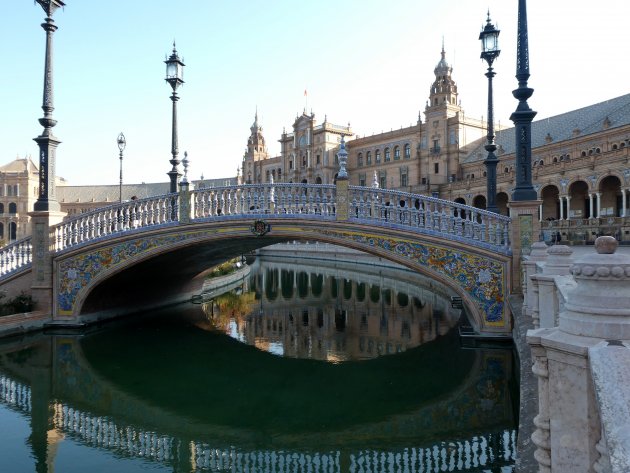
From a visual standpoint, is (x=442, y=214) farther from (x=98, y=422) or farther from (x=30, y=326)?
(x=30, y=326)

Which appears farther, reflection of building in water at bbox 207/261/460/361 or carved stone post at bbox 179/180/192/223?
carved stone post at bbox 179/180/192/223

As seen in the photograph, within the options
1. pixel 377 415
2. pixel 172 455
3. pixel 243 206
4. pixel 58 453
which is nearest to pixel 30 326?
pixel 243 206

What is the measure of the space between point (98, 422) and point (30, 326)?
20.8 feet

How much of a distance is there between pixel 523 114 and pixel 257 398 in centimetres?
738

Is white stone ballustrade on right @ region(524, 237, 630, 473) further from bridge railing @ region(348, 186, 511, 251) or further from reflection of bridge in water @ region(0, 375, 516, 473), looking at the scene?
bridge railing @ region(348, 186, 511, 251)

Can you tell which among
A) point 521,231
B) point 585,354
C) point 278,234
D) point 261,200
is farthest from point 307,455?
point 261,200

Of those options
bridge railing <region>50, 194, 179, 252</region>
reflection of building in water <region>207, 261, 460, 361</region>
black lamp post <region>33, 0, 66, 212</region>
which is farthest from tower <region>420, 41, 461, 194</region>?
black lamp post <region>33, 0, 66, 212</region>

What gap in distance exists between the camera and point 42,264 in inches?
531

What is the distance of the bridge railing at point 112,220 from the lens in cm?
1348

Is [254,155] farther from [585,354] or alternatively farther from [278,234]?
[585,354]

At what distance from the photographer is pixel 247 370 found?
35.5 ft

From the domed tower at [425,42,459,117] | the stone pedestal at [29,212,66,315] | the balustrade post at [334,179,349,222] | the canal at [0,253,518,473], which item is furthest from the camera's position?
the domed tower at [425,42,459,117]

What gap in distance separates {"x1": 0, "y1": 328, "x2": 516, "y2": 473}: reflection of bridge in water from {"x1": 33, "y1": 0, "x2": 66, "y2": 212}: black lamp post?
527 centimetres

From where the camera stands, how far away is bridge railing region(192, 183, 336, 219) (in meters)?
12.7
